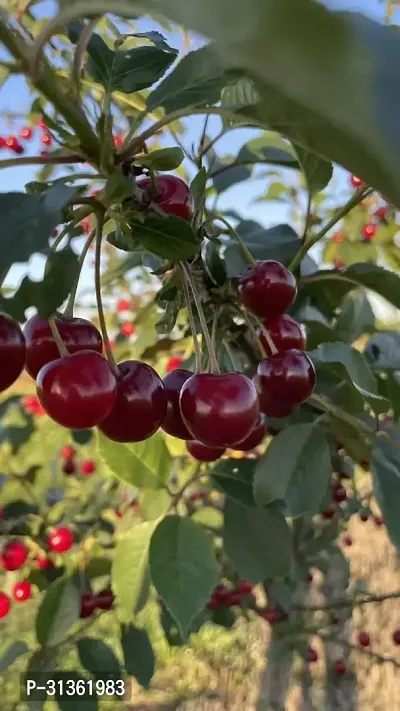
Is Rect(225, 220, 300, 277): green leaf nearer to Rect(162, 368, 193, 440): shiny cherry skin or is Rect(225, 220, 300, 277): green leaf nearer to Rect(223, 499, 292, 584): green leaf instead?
Rect(162, 368, 193, 440): shiny cherry skin

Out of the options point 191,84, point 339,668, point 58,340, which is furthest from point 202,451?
point 339,668

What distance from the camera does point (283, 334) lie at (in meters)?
0.72

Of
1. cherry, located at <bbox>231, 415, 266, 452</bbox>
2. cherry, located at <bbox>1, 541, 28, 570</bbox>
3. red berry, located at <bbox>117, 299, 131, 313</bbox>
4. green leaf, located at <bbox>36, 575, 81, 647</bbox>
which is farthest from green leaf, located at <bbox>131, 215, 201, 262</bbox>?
red berry, located at <bbox>117, 299, 131, 313</bbox>

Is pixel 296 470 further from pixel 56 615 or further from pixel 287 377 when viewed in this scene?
pixel 56 615

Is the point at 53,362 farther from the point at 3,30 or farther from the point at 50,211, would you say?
the point at 3,30

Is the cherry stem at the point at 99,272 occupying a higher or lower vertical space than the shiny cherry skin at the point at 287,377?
higher

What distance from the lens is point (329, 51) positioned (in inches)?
6.4

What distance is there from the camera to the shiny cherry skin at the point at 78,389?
1.71ft

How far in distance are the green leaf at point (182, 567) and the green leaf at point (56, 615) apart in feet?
0.78

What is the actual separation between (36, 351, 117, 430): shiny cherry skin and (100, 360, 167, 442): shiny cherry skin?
0.10 feet

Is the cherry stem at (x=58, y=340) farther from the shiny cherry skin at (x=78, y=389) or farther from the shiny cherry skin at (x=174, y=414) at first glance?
the shiny cherry skin at (x=174, y=414)

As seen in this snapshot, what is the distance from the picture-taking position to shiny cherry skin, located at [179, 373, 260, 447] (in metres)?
0.56

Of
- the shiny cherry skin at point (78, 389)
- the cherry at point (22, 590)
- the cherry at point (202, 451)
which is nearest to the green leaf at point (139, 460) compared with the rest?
the cherry at point (202, 451)

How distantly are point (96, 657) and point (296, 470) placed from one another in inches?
22.2
